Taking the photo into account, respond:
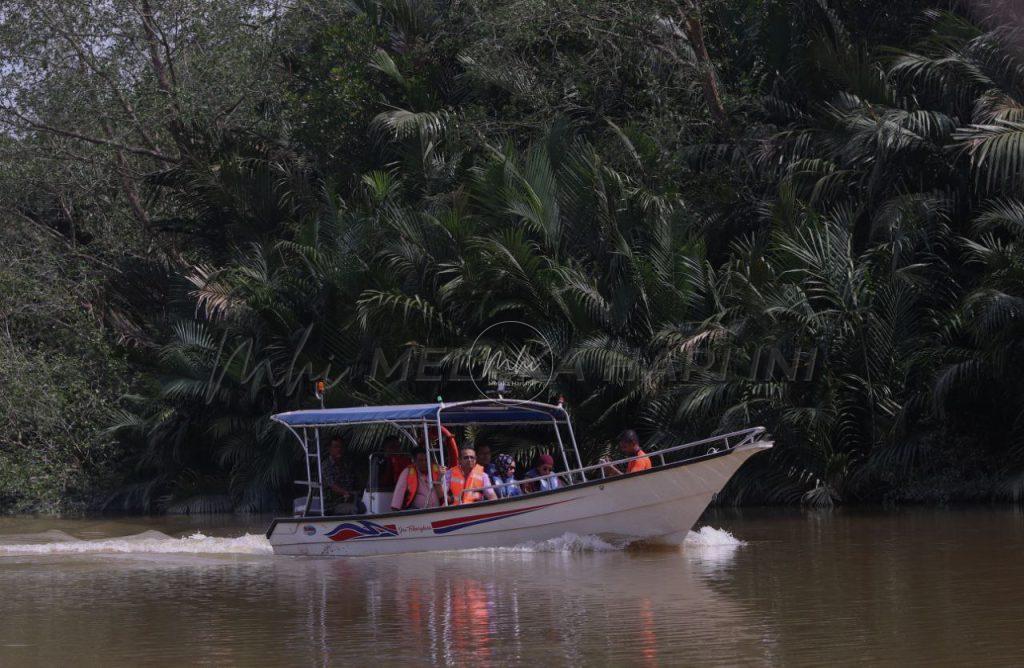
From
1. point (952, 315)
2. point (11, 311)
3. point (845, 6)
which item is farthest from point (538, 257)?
point (11, 311)

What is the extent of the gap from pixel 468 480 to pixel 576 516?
1.62 metres

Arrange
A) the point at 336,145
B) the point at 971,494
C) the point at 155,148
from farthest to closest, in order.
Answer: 1. the point at 155,148
2. the point at 336,145
3. the point at 971,494

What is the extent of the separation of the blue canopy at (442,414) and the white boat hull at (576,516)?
1150 millimetres

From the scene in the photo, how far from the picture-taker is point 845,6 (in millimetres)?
24844

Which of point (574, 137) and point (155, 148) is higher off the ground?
point (155, 148)

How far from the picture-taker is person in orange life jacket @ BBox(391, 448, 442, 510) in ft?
52.6

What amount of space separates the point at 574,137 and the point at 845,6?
5.89 metres

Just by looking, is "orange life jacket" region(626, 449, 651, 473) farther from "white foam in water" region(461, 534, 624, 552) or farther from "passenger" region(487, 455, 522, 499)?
"passenger" region(487, 455, 522, 499)

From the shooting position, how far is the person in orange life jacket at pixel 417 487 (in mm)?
16047

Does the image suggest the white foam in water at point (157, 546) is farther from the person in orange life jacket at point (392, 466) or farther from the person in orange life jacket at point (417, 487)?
the person in orange life jacket at point (417, 487)

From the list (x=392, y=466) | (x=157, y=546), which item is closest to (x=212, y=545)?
(x=157, y=546)

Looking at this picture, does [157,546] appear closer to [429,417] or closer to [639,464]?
[429,417]

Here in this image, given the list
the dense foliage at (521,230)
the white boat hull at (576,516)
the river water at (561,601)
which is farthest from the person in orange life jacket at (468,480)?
the dense foliage at (521,230)

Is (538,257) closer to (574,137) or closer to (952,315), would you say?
(574,137)
